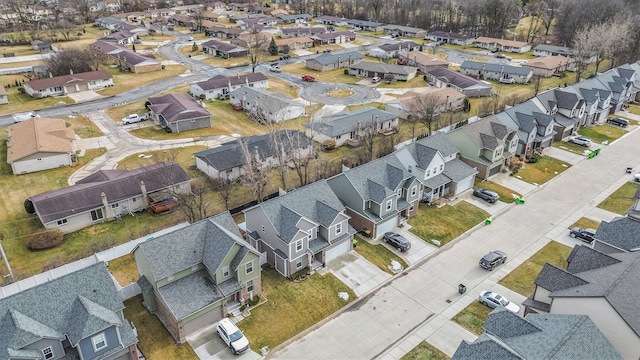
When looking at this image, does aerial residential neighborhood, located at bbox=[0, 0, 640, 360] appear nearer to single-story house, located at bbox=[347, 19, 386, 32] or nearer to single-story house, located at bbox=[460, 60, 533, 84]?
single-story house, located at bbox=[460, 60, 533, 84]

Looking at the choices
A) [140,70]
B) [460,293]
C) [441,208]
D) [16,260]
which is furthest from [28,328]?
[140,70]

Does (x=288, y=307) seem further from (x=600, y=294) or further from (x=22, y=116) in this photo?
(x=22, y=116)

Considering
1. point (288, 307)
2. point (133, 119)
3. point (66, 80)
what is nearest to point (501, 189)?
point (288, 307)

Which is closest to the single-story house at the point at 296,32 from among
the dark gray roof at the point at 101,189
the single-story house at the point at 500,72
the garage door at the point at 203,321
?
the single-story house at the point at 500,72

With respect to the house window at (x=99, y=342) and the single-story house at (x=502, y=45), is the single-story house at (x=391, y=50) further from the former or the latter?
the house window at (x=99, y=342)

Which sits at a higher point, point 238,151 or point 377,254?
point 238,151

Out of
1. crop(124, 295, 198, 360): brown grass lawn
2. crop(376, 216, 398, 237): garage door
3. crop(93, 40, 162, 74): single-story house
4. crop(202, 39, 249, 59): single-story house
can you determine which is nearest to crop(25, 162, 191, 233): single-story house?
crop(124, 295, 198, 360): brown grass lawn

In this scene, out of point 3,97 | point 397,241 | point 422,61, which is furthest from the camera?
point 422,61
